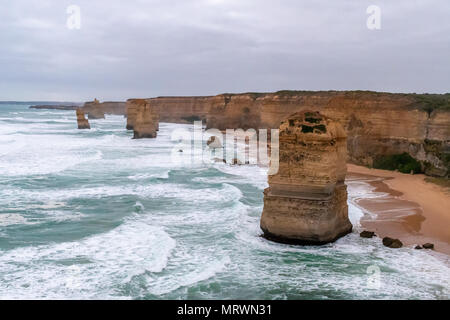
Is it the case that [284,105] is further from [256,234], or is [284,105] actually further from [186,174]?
[256,234]

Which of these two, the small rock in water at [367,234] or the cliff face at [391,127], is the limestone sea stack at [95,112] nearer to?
the cliff face at [391,127]

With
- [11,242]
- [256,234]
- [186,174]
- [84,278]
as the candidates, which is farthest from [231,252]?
[186,174]

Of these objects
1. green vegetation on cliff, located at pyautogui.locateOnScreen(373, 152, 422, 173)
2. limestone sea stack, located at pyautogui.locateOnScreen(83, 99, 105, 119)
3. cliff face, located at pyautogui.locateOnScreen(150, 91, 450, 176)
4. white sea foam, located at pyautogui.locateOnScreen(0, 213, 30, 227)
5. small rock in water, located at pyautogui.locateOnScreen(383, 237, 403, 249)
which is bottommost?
small rock in water, located at pyautogui.locateOnScreen(383, 237, 403, 249)

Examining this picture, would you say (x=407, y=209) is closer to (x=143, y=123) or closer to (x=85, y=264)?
(x=85, y=264)

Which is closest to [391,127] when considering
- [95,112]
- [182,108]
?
[182,108]

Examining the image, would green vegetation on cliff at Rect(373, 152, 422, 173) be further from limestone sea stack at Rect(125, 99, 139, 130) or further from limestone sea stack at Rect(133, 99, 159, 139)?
limestone sea stack at Rect(125, 99, 139, 130)

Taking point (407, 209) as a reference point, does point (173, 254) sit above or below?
below

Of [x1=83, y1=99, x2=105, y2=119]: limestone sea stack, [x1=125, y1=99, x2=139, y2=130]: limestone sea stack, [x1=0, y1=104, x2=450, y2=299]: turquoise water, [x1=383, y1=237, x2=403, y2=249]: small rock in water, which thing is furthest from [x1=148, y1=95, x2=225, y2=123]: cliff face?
[x1=383, y1=237, x2=403, y2=249]: small rock in water
